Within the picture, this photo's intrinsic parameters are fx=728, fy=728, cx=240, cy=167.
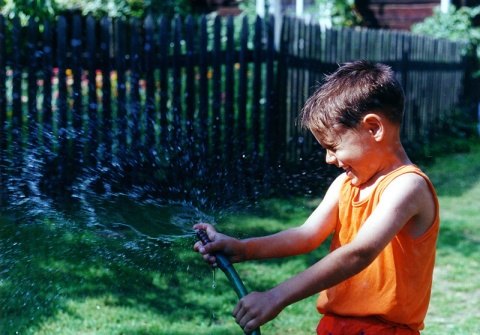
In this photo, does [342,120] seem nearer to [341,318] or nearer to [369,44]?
[341,318]

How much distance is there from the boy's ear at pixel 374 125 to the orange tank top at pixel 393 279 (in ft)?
0.38

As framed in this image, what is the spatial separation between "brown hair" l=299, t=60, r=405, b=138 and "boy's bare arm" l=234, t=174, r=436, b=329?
0.21 metres

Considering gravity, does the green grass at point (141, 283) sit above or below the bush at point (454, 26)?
Result: below

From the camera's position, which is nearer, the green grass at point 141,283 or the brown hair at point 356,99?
the brown hair at point 356,99

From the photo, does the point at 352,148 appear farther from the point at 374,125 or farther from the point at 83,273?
the point at 83,273

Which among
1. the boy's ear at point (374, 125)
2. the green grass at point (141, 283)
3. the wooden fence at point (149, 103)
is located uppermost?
the boy's ear at point (374, 125)

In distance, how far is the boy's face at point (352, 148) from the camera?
207 cm

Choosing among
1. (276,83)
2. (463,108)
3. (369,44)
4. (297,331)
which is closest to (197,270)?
(297,331)

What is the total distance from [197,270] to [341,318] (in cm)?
268

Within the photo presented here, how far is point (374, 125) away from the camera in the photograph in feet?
6.76

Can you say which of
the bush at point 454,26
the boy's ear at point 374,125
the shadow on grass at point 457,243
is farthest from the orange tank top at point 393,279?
the bush at point 454,26

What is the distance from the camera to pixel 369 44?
8516 mm

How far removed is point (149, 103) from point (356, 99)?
4.01 metres

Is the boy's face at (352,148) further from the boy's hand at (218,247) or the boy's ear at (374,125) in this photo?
the boy's hand at (218,247)
